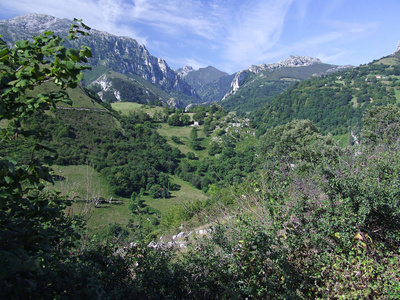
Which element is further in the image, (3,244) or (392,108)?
(392,108)

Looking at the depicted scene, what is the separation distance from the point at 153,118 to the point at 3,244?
115m

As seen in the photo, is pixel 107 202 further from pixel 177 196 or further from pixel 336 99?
pixel 336 99

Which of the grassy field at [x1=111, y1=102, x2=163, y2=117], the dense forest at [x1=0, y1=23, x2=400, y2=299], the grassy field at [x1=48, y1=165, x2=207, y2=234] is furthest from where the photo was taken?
the grassy field at [x1=111, y1=102, x2=163, y2=117]

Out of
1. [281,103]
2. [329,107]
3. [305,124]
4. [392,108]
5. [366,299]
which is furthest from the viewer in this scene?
[281,103]

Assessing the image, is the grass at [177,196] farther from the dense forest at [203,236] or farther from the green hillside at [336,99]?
the green hillside at [336,99]

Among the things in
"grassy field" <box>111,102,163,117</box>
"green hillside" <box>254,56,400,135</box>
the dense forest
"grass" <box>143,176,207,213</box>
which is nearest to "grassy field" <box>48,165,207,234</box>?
"grass" <box>143,176,207,213</box>

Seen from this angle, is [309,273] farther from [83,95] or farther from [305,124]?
[83,95]

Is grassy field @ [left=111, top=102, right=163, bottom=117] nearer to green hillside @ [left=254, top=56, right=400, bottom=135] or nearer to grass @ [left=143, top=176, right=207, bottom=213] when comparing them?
grass @ [left=143, top=176, right=207, bottom=213]

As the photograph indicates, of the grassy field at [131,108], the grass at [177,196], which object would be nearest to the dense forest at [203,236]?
the grass at [177,196]

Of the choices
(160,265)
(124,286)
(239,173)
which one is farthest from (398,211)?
(239,173)

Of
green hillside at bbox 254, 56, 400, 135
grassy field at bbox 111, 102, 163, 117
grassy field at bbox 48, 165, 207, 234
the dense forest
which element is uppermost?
green hillside at bbox 254, 56, 400, 135

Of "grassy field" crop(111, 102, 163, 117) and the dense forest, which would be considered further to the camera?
"grassy field" crop(111, 102, 163, 117)

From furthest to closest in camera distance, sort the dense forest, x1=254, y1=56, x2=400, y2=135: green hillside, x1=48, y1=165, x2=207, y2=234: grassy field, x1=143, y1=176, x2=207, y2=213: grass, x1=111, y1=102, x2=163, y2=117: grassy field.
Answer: x1=111, y1=102, x2=163, y2=117: grassy field → x1=254, y1=56, x2=400, y2=135: green hillside → x1=143, y1=176, x2=207, y2=213: grass → x1=48, y1=165, x2=207, y2=234: grassy field → the dense forest

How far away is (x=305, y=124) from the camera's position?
2955cm
